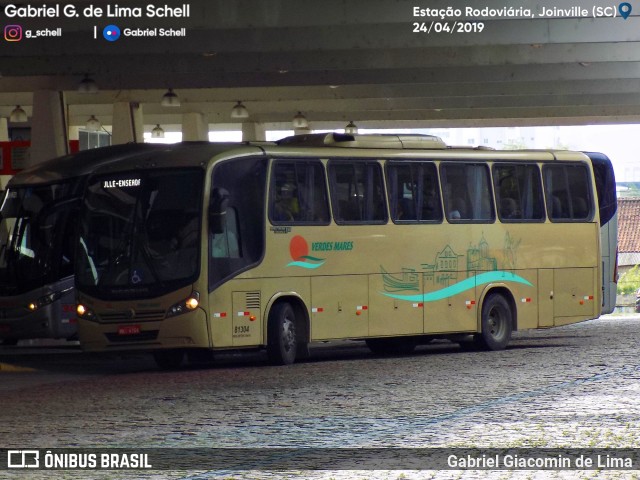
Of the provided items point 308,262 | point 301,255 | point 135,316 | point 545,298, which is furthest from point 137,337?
point 545,298

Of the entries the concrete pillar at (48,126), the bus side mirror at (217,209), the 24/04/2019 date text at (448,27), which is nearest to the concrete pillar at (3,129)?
the concrete pillar at (48,126)

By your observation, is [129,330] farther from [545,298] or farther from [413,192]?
[545,298]

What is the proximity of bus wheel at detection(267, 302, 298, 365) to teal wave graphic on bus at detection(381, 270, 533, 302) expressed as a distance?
6.95 ft

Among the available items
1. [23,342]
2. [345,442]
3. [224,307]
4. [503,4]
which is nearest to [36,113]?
[23,342]

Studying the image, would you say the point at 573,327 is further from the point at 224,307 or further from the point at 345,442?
the point at 345,442

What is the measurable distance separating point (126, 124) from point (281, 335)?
23515mm

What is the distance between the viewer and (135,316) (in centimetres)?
2050

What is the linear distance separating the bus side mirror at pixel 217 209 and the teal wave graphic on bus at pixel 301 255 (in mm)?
1520

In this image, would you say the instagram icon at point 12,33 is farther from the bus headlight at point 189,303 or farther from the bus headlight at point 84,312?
the bus headlight at point 189,303

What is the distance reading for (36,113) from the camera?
124 feet

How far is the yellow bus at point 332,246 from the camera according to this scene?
20516 millimetres

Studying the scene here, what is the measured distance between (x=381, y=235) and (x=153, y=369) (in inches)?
158

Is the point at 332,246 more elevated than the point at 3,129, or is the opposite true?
the point at 3,129

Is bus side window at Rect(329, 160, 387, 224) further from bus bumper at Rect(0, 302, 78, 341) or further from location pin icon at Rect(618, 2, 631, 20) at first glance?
bus bumper at Rect(0, 302, 78, 341)
